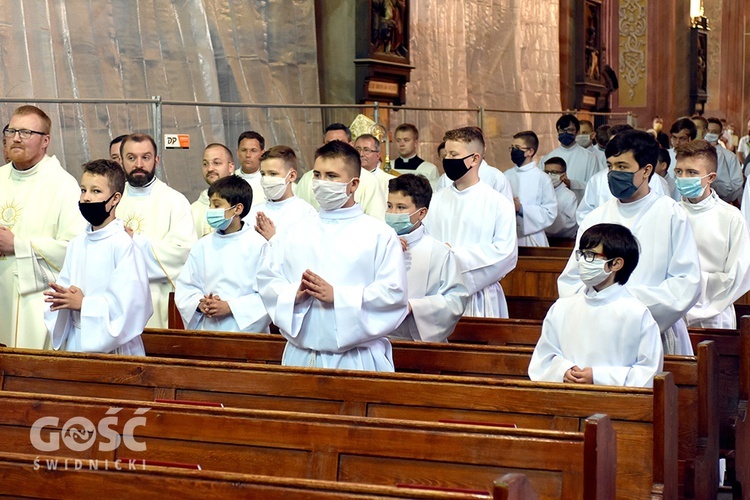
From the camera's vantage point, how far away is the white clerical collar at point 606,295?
191 inches

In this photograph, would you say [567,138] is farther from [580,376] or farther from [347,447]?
[347,447]

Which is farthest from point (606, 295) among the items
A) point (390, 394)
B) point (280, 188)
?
point (280, 188)

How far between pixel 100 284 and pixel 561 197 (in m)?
7.57

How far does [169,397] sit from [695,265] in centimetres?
262

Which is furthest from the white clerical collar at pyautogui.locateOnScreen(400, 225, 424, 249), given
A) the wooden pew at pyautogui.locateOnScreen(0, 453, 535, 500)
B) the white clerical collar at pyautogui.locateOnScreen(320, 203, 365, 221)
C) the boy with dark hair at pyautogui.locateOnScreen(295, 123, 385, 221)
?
the wooden pew at pyautogui.locateOnScreen(0, 453, 535, 500)

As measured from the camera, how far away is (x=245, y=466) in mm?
3930

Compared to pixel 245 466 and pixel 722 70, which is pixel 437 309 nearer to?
pixel 245 466

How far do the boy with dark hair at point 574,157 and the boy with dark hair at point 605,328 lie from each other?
28.3 ft

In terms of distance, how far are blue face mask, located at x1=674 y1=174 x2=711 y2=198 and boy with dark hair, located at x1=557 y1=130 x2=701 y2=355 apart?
44.4 inches

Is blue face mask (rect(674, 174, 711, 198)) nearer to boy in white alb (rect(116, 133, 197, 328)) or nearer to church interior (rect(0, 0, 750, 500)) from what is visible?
church interior (rect(0, 0, 750, 500))

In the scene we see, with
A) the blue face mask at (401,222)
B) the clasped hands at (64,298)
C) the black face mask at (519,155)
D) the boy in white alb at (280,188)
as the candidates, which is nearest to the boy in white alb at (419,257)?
the blue face mask at (401,222)

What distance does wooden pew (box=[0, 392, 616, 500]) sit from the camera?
11.9ft

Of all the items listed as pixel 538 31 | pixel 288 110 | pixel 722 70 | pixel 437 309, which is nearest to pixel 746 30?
pixel 722 70

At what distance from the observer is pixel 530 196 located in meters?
11.1
